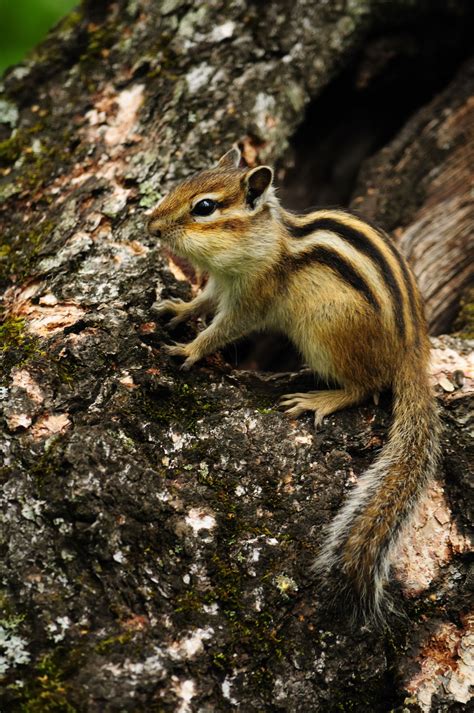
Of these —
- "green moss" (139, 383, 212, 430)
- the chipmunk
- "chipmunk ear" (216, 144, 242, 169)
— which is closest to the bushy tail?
the chipmunk

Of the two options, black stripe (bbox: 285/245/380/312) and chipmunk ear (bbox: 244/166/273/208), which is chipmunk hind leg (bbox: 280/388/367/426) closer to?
black stripe (bbox: 285/245/380/312)

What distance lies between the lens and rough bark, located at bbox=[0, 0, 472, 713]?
8.34 feet

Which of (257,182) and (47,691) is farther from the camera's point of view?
(257,182)

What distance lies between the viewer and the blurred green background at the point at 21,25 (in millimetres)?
5703

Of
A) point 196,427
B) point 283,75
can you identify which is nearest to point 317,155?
point 283,75

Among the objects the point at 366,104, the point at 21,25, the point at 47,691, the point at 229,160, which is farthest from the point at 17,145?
the point at 47,691

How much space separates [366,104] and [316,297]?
3.01m

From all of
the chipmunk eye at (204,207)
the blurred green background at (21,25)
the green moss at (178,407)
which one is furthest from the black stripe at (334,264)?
the blurred green background at (21,25)

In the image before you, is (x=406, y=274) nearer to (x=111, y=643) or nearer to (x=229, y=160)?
(x=229, y=160)

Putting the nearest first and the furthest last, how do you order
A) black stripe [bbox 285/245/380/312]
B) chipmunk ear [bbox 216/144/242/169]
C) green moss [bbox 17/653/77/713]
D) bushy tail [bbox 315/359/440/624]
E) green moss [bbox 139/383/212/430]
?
green moss [bbox 17/653/77/713], bushy tail [bbox 315/359/440/624], green moss [bbox 139/383/212/430], black stripe [bbox 285/245/380/312], chipmunk ear [bbox 216/144/242/169]

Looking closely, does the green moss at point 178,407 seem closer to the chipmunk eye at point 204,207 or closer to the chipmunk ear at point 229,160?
the chipmunk eye at point 204,207

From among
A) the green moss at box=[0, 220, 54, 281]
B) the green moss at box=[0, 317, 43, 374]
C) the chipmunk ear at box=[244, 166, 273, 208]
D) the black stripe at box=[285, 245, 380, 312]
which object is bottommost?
the black stripe at box=[285, 245, 380, 312]

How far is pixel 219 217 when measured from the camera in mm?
3771

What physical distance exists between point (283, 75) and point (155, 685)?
4077 mm
